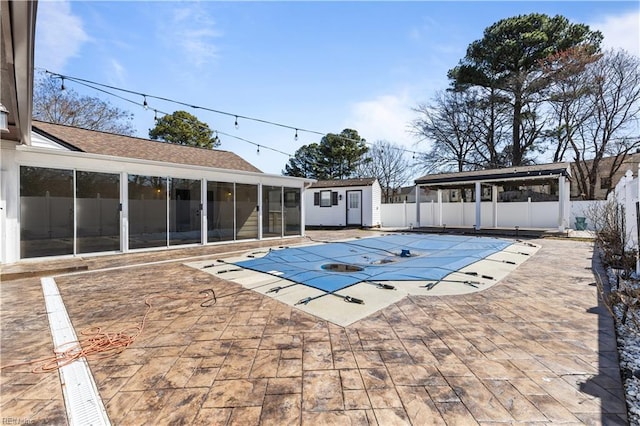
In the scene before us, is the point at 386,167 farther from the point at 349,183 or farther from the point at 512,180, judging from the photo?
the point at 512,180

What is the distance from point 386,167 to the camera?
87.9ft

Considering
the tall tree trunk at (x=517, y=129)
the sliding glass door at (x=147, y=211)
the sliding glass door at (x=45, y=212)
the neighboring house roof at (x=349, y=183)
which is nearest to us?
the sliding glass door at (x=45, y=212)

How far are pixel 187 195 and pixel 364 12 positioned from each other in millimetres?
7351

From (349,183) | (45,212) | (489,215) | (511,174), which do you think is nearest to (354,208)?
(349,183)

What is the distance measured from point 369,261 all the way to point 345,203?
10.5 m

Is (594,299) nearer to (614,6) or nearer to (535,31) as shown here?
(614,6)

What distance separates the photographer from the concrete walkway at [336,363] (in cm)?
170

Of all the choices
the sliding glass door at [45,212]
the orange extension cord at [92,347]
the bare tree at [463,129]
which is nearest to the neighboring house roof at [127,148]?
the sliding glass door at [45,212]

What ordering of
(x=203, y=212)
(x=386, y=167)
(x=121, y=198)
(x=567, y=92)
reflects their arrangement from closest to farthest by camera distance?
(x=121, y=198), (x=203, y=212), (x=567, y=92), (x=386, y=167)

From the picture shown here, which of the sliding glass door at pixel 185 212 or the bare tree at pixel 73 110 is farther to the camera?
the bare tree at pixel 73 110

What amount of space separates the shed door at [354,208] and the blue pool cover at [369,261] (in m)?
7.25

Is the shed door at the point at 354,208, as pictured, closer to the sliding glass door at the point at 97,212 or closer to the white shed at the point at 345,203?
the white shed at the point at 345,203

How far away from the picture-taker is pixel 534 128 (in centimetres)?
→ 1872

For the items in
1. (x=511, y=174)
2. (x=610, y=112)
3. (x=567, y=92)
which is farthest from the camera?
(x=610, y=112)
